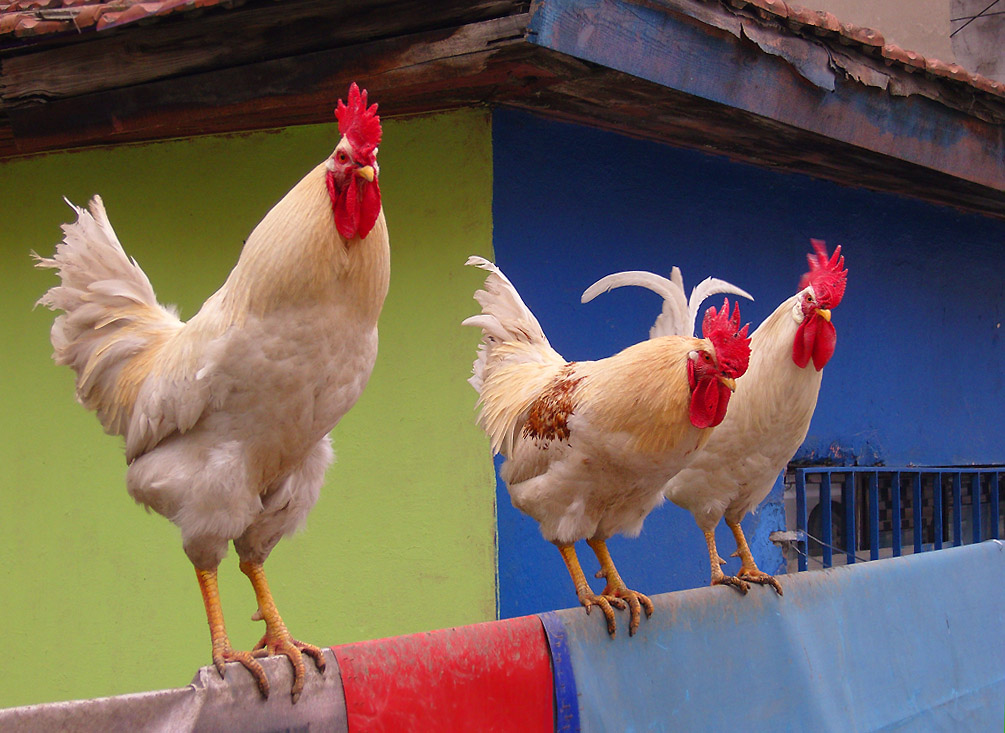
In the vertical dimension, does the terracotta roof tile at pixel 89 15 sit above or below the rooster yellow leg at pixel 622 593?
above

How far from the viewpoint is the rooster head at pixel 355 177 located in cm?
254

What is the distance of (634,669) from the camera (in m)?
2.82

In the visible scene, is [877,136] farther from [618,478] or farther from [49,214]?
[49,214]

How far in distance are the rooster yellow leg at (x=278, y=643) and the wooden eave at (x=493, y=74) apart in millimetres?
2081

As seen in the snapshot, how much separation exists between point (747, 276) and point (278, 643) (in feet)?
12.9

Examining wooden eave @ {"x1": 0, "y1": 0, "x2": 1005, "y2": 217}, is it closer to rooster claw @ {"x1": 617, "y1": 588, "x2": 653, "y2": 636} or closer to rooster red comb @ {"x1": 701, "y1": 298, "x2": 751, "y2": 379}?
rooster red comb @ {"x1": 701, "y1": 298, "x2": 751, "y2": 379}

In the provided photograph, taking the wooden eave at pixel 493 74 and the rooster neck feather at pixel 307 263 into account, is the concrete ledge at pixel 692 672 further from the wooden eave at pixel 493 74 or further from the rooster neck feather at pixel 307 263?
the wooden eave at pixel 493 74

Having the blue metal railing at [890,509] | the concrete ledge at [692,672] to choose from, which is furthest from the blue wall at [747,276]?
the concrete ledge at [692,672]

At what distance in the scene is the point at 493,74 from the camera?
4137 mm

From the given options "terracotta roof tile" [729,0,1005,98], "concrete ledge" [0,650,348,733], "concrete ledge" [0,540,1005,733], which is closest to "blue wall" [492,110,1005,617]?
"terracotta roof tile" [729,0,1005,98]

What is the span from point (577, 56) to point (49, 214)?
3084mm

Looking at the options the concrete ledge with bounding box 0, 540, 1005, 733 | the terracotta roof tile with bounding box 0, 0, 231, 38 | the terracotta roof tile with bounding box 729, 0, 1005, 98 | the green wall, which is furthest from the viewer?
the green wall

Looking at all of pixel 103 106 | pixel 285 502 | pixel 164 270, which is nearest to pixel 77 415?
pixel 164 270

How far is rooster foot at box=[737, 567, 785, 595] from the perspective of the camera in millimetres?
3446
